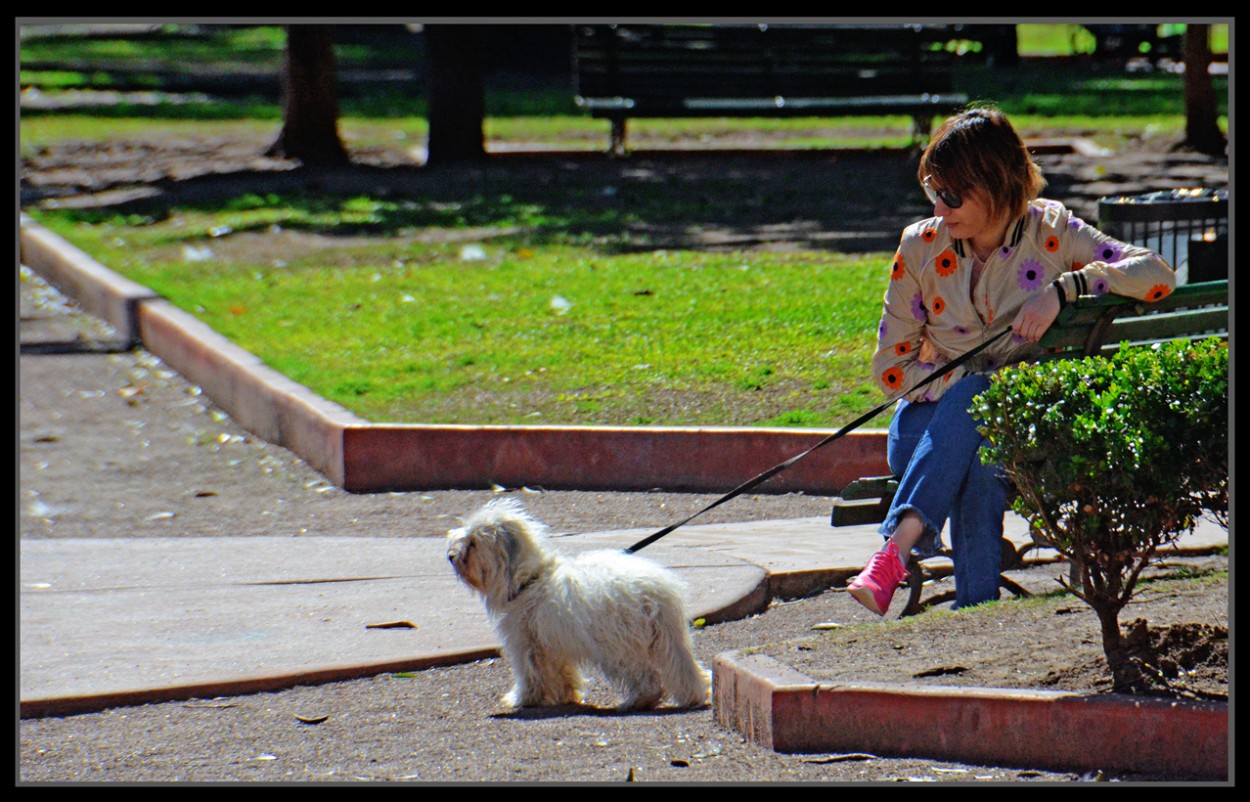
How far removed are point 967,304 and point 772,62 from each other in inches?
525

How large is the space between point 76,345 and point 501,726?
747cm

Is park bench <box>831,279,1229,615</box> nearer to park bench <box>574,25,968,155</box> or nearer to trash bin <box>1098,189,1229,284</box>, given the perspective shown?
trash bin <box>1098,189,1229,284</box>

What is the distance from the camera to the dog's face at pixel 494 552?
491 centimetres

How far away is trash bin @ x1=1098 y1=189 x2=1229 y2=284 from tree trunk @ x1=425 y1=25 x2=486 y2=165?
9.88m

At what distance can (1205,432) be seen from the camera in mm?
4023

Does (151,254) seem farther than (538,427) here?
Yes

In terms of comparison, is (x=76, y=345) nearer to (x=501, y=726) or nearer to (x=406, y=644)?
(x=406, y=644)

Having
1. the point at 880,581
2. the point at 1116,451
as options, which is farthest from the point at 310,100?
the point at 1116,451

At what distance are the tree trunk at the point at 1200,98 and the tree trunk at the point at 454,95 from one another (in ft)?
23.2

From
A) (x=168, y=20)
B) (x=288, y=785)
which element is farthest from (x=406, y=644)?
(x=168, y=20)

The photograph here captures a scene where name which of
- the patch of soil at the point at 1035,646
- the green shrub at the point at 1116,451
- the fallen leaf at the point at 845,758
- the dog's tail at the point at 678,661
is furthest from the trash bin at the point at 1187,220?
the fallen leaf at the point at 845,758

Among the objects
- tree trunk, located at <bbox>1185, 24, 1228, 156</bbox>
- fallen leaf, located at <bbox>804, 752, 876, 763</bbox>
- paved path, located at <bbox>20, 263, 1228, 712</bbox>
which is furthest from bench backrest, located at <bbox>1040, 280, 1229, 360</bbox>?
tree trunk, located at <bbox>1185, 24, 1228, 156</bbox>

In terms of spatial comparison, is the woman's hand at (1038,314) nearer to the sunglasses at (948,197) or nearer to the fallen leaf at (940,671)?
the sunglasses at (948,197)

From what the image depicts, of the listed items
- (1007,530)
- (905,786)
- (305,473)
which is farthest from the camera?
(305,473)
